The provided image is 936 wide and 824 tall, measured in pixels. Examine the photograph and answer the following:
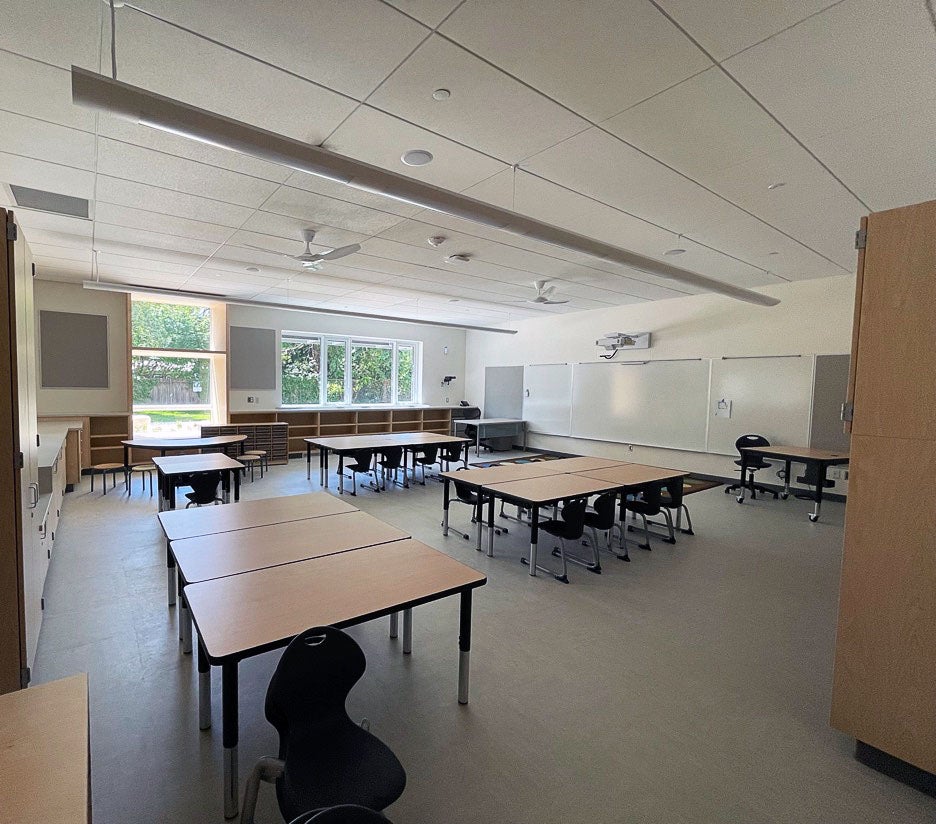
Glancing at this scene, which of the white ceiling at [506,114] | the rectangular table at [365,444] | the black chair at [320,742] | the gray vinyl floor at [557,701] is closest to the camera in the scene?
the black chair at [320,742]

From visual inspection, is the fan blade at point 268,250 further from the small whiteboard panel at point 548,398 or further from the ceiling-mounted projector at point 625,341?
the small whiteboard panel at point 548,398

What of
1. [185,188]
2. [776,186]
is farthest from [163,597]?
[776,186]

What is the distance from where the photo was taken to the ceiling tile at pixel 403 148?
2.85 meters

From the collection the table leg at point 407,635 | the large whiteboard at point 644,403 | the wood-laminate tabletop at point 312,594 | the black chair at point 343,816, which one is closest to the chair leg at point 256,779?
the wood-laminate tabletop at point 312,594

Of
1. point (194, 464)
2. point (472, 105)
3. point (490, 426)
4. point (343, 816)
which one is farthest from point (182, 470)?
point (490, 426)

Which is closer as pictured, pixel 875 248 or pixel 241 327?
pixel 875 248

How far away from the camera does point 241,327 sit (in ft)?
30.9

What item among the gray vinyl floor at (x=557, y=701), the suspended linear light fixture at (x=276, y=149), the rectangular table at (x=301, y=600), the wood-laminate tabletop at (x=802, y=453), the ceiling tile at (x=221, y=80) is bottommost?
the gray vinyl floor at (x=557, y=701)

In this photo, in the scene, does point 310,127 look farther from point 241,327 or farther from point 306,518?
point 241,327

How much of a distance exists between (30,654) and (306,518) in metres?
1.45

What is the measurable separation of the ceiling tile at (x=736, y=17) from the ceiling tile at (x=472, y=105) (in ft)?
2.52

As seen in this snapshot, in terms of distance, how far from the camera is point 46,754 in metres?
1.07

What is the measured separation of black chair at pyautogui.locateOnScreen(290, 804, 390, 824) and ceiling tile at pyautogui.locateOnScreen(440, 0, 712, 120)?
2.67 meters

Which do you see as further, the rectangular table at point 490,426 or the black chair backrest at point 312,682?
the rectangular table at point 490,426
